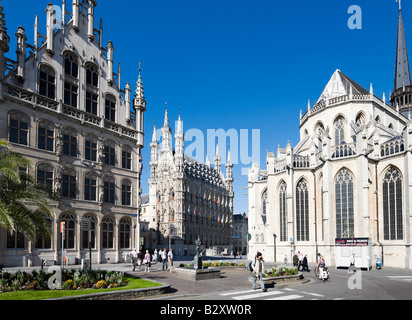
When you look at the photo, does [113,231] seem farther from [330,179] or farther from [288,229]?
[330,179]

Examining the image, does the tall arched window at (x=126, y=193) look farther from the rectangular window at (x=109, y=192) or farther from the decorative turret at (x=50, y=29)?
the decorative turret at (x=50, y=29)

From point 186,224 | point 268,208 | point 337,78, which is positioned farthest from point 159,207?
point 337,78

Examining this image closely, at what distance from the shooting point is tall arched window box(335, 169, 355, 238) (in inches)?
1554

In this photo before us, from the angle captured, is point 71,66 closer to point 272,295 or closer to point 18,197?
point 18,197

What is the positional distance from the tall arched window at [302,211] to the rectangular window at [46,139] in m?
28.3

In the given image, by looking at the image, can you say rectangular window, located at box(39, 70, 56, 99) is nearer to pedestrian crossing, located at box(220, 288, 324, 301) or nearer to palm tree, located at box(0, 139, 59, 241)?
palm tree, located at box(0, 139, 59, 241)

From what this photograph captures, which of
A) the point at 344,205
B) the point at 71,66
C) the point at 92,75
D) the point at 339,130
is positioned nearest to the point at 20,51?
the point at 71,66

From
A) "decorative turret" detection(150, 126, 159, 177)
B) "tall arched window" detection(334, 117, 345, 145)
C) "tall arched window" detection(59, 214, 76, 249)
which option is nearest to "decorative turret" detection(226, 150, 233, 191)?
"decorative turret" detection(150, 126, 159, 177)

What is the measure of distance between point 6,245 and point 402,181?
35.6 m

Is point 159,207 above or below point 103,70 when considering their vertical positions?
below

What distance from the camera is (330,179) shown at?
41344mm

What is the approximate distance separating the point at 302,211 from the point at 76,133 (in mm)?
26918

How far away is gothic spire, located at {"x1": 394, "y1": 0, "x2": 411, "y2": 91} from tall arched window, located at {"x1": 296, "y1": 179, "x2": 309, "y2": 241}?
37053mm

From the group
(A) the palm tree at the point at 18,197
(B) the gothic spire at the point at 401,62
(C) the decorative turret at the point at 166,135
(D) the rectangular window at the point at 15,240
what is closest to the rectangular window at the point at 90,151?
(D) the rectangular window at the point at 15,240
